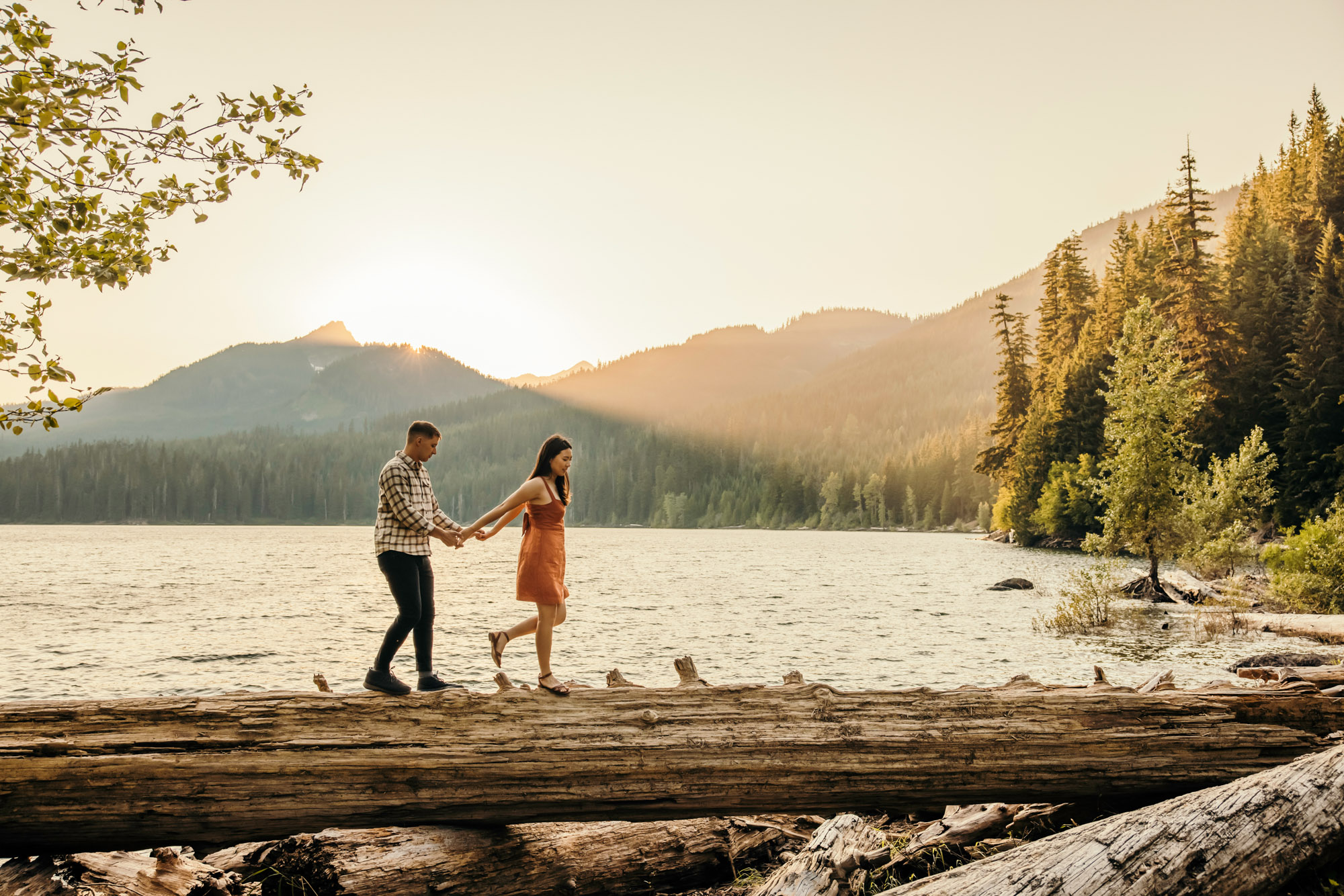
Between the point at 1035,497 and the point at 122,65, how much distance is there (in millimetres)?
69446

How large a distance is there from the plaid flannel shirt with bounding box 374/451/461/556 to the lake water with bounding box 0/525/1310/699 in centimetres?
985

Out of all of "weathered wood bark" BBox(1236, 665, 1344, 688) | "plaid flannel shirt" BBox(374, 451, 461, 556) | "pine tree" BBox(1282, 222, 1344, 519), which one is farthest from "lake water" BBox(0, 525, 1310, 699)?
"pine tree" BBox(1282, 222, 1344, 519)

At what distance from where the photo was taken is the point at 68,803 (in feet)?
15.1

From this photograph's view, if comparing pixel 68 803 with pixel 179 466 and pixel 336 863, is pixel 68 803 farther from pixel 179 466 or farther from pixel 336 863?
pixel 179 466

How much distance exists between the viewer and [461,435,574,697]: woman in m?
6.99

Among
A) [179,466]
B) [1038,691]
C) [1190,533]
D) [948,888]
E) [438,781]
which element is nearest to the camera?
[948,888]

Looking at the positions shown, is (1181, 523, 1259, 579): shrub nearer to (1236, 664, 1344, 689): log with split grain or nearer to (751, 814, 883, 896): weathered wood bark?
(1236, 664, 1344, 689): log with split grain

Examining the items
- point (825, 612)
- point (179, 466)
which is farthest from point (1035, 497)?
point (179, 466)

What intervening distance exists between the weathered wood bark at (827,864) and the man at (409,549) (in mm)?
3449

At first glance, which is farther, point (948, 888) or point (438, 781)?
point (438, 781)

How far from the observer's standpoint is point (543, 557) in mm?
7062

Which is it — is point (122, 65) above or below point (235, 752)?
above

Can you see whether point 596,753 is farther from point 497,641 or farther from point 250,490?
point 250,490

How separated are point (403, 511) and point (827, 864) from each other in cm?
459
